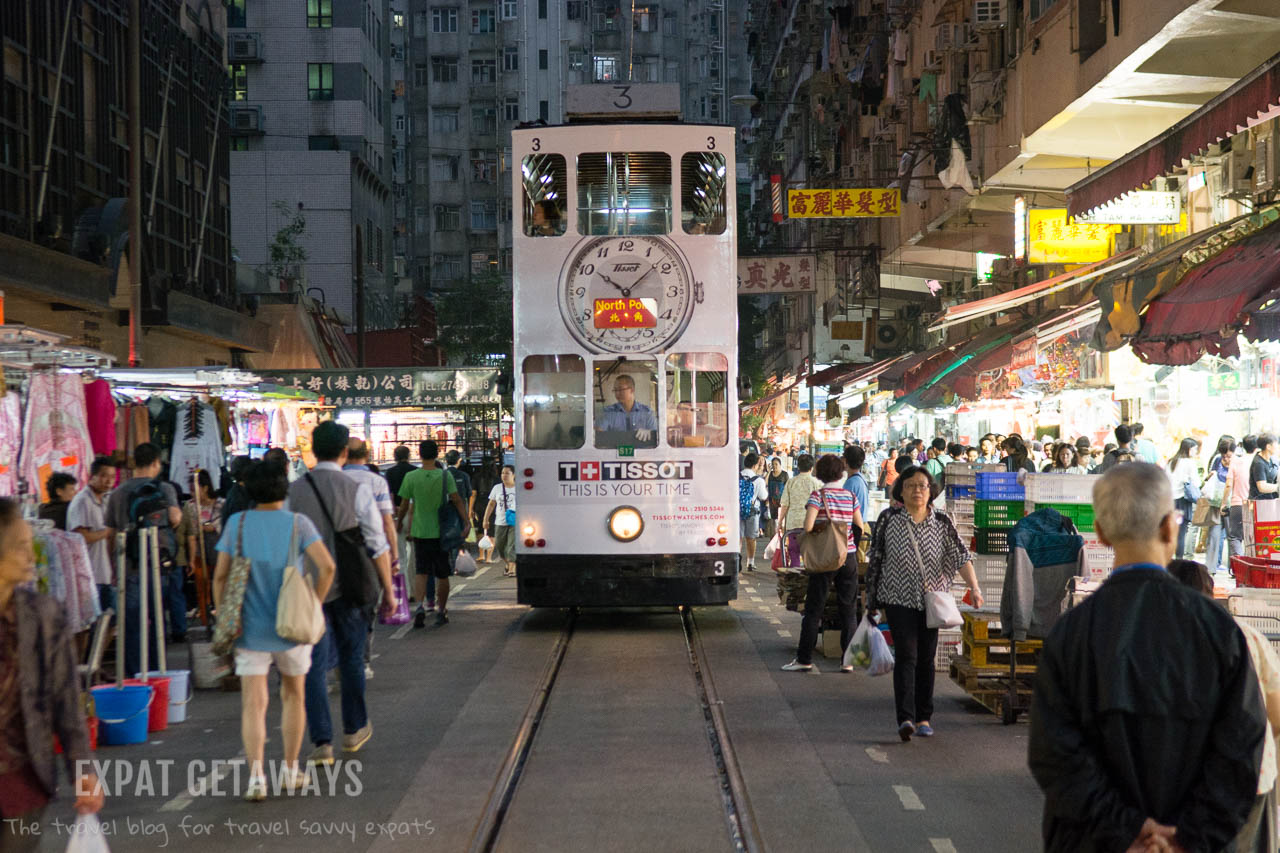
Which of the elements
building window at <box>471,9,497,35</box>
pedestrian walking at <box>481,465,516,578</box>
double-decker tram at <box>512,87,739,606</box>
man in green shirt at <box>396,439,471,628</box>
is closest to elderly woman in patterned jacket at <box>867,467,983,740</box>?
double-decker tram at <box>512,87,739,606</box>

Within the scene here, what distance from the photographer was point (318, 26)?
54.9m

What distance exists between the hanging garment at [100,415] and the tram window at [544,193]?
13.3ft

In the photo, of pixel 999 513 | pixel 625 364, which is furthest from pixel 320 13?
pixel 999 513

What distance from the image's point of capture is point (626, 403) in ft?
45.4

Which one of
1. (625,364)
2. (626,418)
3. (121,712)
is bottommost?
(121,712)

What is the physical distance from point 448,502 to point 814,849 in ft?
28.7

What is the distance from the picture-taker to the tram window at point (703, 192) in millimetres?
13812

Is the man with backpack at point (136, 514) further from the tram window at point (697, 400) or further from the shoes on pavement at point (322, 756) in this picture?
the tram window at point (697, 400)

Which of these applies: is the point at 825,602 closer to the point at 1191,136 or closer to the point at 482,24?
the point at 1191,136

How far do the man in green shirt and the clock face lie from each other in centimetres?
220

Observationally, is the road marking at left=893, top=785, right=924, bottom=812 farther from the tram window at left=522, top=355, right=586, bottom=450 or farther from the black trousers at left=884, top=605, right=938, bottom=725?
the tram window at left=522, top=355, right=586, bottom=450

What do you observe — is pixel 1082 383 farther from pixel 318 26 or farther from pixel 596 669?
pixel 318 26

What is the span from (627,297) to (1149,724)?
1048 cm

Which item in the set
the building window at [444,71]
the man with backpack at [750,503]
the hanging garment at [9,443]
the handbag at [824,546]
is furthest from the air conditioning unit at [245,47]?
the handbag at [824,546]
